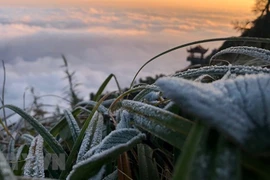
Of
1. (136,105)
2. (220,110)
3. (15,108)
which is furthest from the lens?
(15,108)

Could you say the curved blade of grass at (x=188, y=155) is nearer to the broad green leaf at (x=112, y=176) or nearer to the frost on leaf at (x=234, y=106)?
the frost on leaf at (x=234, y=106)

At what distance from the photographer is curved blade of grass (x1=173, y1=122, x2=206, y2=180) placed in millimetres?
154

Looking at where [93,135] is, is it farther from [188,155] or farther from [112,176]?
[188,155]

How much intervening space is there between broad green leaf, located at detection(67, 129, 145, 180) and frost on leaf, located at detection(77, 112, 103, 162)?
3cm

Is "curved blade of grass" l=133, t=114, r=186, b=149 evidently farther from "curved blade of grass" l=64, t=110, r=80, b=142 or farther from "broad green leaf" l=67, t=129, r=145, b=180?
"curved blade of grass" l=64, t=110, r=80, b=142

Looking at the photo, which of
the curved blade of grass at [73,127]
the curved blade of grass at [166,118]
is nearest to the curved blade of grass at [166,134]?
the curved blade of grass at [166,118]

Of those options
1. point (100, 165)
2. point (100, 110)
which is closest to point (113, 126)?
point (100, 110)

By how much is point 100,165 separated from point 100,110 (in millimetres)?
116

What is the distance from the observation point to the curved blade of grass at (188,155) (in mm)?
154

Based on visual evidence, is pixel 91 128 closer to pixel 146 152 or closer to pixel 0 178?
pixel 146 152

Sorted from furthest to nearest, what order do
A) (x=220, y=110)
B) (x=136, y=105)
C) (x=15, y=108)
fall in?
1. (x=15, y=108)
2. (x=136, y=105)
3. (x=220, y=110)

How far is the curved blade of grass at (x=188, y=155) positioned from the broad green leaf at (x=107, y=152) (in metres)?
0.07

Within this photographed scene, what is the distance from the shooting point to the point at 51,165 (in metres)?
0.34

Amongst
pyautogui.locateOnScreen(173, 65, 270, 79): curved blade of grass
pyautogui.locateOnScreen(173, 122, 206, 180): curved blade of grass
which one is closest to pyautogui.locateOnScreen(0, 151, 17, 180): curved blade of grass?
pyautogui.locateOnScreen(173, 122, 206, 180): curved blade of grass
